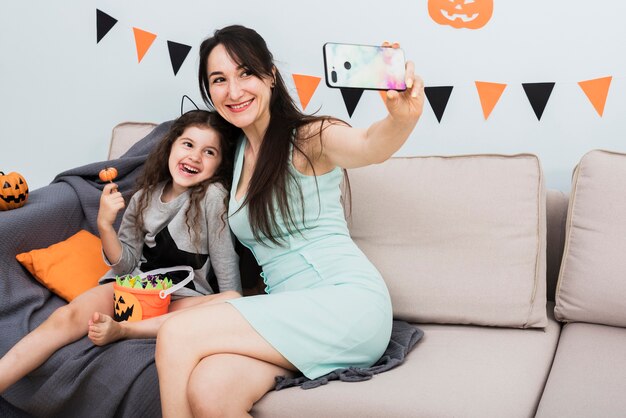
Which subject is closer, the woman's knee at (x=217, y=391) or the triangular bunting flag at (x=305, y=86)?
the woman's knee at (x=217, y=391)

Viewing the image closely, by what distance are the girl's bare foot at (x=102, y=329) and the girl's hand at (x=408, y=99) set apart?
2.70ft

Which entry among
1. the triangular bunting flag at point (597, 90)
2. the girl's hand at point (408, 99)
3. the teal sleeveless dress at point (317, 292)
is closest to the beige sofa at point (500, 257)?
the teal sleeveless dress at point (317, 292)

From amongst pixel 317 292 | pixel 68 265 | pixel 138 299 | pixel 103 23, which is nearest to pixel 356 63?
pixel 317 292

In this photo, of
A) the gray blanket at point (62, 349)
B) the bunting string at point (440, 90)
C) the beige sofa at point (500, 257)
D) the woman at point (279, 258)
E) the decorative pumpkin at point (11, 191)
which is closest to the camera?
the woman at point (279, 258)

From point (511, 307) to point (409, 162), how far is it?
19.2 inches

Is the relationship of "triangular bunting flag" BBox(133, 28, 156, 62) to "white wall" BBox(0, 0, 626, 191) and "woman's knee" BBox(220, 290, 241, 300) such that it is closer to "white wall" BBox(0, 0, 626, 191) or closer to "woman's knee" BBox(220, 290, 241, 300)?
"white wall" BBox(0, 0, 626, 191)

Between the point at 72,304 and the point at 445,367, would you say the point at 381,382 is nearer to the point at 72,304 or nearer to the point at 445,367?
the point at 445,367

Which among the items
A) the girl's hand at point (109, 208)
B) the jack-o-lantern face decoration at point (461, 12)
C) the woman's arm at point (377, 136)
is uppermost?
the jack-o-lantern face decoration at point (461, 12)

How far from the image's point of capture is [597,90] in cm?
215

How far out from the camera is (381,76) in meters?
1.47

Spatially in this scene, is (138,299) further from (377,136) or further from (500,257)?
(500,257)

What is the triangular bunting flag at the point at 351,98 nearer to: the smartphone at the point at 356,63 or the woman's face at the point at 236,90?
the woman's face at the point at 236,90

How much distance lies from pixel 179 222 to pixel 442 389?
0.84 m

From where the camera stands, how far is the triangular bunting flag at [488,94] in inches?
88.7
